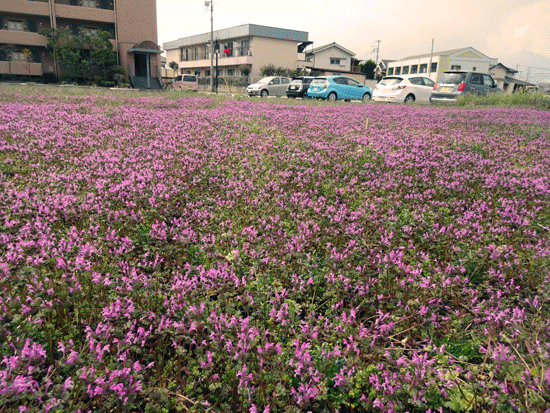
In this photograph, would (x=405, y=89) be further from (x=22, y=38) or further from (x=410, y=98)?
(x=22, y=38)

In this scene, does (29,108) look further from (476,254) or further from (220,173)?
(476,254)

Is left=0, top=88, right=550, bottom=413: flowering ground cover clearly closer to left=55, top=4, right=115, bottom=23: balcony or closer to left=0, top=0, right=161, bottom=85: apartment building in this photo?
left=0, top=0, right=161, bottom=85: apartment building

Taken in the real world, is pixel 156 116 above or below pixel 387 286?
above

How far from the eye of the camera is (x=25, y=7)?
1587 inches

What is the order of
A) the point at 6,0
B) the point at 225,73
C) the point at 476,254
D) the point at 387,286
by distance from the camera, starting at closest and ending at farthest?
the point at 387,286 → the point at 476,254 → the point at 6,0 → the point at 225,73

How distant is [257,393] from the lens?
1.95 metres

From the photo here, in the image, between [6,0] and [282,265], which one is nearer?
[282,265]

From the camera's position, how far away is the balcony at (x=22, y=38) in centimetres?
4062

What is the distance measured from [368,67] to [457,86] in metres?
53.4

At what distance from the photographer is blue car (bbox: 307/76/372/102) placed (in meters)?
27.7

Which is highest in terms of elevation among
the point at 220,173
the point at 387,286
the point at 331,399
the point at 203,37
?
the point at 203,37

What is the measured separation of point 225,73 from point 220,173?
68.9 metres

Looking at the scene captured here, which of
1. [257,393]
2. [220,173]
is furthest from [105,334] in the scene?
[220,173]

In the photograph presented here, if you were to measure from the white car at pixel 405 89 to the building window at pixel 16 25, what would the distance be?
43326 millimetres
